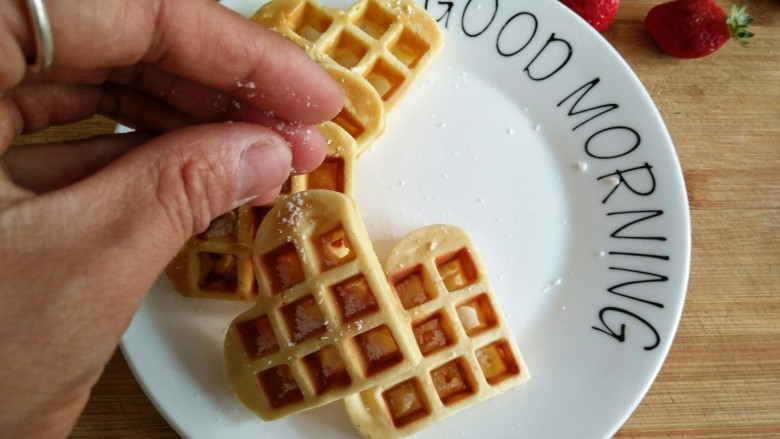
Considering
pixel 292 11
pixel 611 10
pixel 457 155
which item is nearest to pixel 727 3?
pixel 611 10

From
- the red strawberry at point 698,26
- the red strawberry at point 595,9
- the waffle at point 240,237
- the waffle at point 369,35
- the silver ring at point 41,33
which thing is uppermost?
the red strawberry at point 698,26

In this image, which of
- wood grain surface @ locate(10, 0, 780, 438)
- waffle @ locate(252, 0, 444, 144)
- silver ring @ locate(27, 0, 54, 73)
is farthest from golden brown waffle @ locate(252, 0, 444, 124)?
silver ring @ locate(27, 0, 54, 73)

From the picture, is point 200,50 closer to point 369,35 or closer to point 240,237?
point 240,237

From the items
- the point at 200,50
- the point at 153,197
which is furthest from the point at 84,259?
the point at 200,50

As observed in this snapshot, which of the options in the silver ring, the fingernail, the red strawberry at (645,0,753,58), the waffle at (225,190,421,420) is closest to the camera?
the silver ring

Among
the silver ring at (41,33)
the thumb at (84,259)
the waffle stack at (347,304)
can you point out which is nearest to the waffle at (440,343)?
the waffle stack at (347,304)

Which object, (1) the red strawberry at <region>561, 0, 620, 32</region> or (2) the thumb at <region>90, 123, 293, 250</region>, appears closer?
(2) the thumb at <region>90, 123, 293, 250</region>

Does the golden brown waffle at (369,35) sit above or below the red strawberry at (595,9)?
below

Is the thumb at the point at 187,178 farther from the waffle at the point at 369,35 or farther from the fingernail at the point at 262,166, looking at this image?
the waffle at the point at 369,35

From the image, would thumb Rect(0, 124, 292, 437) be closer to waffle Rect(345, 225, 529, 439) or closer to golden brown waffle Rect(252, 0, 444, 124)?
waffle Rect(345, 225, 529, 439)
